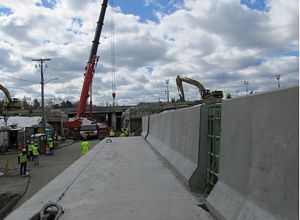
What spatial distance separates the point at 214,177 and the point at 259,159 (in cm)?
251

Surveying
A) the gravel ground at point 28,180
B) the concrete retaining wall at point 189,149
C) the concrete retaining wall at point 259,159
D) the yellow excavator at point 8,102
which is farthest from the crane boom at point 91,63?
the concrete retaining wall at point 259,159

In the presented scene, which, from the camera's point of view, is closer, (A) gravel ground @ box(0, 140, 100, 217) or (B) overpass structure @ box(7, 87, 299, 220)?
(B) overpass structure @ box(7, 87, 299, 220)

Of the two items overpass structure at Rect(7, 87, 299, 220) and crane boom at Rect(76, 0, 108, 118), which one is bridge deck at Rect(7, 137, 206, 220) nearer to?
overpass structure at Rect(7, 87, 299, 220)

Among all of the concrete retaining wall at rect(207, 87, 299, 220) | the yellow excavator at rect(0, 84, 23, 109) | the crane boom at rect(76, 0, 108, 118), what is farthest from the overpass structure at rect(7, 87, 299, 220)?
the yellow excavator at rect(0, 84, 23, 109)

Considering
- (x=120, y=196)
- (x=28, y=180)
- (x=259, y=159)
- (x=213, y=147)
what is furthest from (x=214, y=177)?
(x=28, y=180)

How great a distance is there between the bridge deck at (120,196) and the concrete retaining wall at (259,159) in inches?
28.4

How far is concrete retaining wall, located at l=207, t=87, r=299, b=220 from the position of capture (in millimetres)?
3520

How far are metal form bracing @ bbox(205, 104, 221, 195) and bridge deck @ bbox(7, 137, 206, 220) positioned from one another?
1.48 ft

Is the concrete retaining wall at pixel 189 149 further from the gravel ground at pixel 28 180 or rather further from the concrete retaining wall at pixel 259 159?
the gravel ground at pixel 28 180

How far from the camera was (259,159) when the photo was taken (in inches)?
171

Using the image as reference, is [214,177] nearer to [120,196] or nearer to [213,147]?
[213,147]

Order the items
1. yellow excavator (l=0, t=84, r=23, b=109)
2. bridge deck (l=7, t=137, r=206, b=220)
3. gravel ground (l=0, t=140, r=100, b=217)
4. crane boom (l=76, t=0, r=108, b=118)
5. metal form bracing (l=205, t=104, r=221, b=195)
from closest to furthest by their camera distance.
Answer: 1. bridge deck (l=7, t=137, r=206, b=220)
2. metal form bracing (l=205, t=104, r=221, b=195)
3. gravel ground (l=0, t=140, r=100, b=217)
4. crane boom (l=76, t=0, r=108, b=118)
5. yellow excavator (l=0, t=84, r=23, b=109)

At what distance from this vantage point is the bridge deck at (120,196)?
5918 millimetres

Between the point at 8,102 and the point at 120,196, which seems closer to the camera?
the point at 120,196
